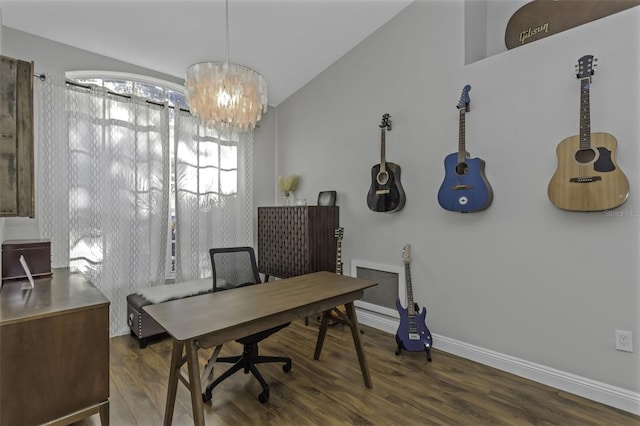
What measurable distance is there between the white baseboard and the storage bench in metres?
2.38

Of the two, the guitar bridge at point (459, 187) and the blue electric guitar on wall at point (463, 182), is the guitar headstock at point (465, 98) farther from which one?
the guitar bridge at point (459, 187)

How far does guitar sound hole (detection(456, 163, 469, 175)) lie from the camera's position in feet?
7.93

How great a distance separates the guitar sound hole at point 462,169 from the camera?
242 cm

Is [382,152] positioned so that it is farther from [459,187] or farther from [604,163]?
[604,163]

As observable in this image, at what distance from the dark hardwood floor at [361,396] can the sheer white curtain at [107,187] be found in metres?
0.83

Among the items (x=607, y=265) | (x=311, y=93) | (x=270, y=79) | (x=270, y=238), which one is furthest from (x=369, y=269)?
(x=270, y=79)

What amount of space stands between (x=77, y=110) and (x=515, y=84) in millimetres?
3707

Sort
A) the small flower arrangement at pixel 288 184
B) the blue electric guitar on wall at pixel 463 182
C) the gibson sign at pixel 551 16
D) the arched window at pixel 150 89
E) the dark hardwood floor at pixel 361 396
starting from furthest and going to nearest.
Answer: the small flower arrangement at pixel 288 184 < the arched window at pixel 150 89 < the blue electric guitar on wall at pixel 463 182 < the gibson sign at pixel 551 16 < the dark hardwood floor at pixel 361 396

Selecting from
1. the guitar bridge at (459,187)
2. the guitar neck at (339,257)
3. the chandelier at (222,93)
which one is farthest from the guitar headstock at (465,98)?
the guitar neck at (339,257)

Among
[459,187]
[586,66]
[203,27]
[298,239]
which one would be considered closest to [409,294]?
[459,187]

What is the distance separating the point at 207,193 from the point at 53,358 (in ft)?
7.58

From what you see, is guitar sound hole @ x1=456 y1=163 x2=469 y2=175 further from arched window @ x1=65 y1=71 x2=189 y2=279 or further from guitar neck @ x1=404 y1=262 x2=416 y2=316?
arched window @ x1=65 y1=71 x2=189 y2=279

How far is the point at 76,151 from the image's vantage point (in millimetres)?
2777

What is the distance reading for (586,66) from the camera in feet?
6.36
